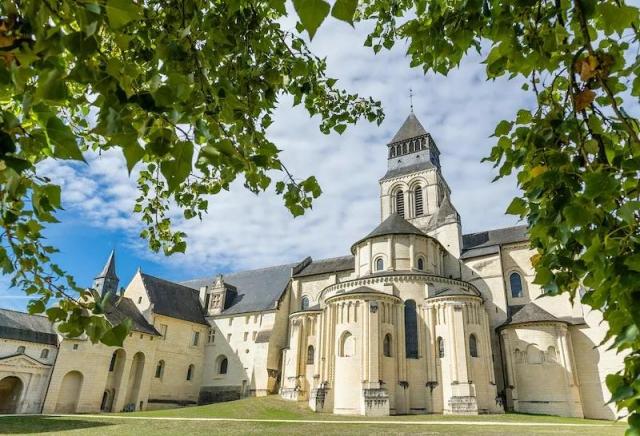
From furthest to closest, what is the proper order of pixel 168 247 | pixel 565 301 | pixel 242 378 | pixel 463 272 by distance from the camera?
1. pixel 242 378
2. pixel 463 272
3. pixel 565 301
4. pixel 168 247

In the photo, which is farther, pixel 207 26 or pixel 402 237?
pixel 402 237

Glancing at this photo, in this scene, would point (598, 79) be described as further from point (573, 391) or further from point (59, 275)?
point (573, 391)

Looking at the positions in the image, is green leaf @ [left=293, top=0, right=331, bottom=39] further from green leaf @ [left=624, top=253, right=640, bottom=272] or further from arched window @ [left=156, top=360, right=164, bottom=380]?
arched window @ [left=156, top=360, right=164, bottom=380]

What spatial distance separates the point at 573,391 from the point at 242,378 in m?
26.3

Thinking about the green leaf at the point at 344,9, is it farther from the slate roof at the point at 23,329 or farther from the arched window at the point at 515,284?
the slate roof at the point at 23,329

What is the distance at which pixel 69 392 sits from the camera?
30391mm

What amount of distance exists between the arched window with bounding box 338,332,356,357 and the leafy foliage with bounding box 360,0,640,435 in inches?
972

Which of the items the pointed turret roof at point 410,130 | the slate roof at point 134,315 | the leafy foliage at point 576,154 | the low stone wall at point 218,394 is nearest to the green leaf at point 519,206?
the leafy foliage at point 576,154

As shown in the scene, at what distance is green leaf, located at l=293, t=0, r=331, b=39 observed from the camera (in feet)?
4.18

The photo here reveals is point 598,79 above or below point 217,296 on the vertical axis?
below

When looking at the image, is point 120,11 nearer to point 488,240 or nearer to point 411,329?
point 411,329

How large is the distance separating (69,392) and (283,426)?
2128 cm

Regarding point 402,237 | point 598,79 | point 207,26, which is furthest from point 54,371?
point 598,79

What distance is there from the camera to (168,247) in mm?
5512
